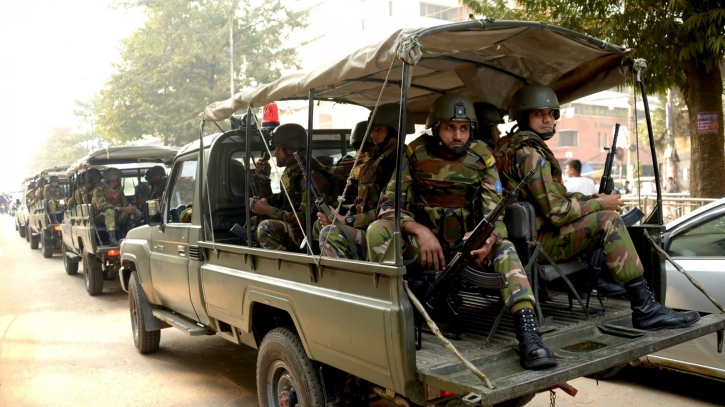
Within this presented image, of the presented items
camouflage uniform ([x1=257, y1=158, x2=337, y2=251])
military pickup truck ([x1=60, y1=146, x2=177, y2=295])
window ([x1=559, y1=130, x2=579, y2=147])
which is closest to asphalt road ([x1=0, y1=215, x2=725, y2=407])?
military pickup truck ([x1=60, y1=146, x2=177, y2=295])

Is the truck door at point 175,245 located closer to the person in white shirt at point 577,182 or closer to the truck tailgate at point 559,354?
the truck tailgate at point 559,354

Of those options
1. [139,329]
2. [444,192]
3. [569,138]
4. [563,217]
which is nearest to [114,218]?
[139,329]

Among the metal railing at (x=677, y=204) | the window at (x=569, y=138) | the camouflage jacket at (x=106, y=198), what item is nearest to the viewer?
the metal railing at (x=677, y=204)

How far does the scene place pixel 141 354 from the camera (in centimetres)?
651

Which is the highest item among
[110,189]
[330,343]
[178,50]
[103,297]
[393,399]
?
[178,50]

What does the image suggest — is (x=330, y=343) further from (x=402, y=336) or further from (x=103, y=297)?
(x=103, y=297)

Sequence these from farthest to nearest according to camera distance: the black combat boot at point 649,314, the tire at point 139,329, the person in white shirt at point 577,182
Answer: the person in white shirt at point 577,182, the tire at point 139,329, the black combat boot at point 649,314

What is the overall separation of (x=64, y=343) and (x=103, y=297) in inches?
129

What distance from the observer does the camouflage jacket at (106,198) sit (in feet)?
34.7

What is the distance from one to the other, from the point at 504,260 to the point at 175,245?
316cm

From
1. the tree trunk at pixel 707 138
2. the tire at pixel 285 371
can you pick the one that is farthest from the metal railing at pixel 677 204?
the tire at pixel 285 371

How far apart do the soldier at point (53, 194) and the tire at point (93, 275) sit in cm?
601

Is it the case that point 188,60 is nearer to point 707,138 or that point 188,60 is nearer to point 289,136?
point 707,138

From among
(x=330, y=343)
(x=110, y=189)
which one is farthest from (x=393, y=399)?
(x=110, y=189)
